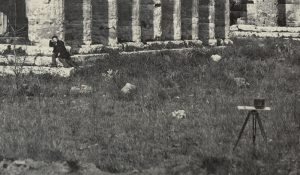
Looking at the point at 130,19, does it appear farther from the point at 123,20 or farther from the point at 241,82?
the point at 241,82

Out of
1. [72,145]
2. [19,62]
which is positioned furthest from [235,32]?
[72,145]

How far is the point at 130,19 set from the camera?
19.2 metres

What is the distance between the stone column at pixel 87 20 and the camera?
1698 centimetres

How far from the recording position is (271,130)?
30.6 feet

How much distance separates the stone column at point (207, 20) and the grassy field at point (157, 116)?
18.8ft

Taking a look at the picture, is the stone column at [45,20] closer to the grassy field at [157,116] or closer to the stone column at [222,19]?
the grassy field at [157,116]

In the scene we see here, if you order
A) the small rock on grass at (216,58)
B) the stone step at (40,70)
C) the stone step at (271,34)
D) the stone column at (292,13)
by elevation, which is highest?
the stone column at (292,13)

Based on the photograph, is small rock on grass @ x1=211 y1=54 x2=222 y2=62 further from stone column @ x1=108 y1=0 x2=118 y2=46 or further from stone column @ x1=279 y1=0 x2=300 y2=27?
stone column @ x1=279 y1=0 x2=300 y2=27

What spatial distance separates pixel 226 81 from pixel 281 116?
14.8 ft

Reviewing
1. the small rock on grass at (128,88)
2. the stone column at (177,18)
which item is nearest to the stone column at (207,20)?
the stone column at (177,18)

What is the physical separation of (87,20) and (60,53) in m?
2.31

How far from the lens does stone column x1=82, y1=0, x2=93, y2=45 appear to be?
17.0m

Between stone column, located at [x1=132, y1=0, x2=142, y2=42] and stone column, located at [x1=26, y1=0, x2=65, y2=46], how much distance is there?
3827mm

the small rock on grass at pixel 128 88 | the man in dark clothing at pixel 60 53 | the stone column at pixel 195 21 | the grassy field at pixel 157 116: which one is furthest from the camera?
the stone column at pixel 195 21
